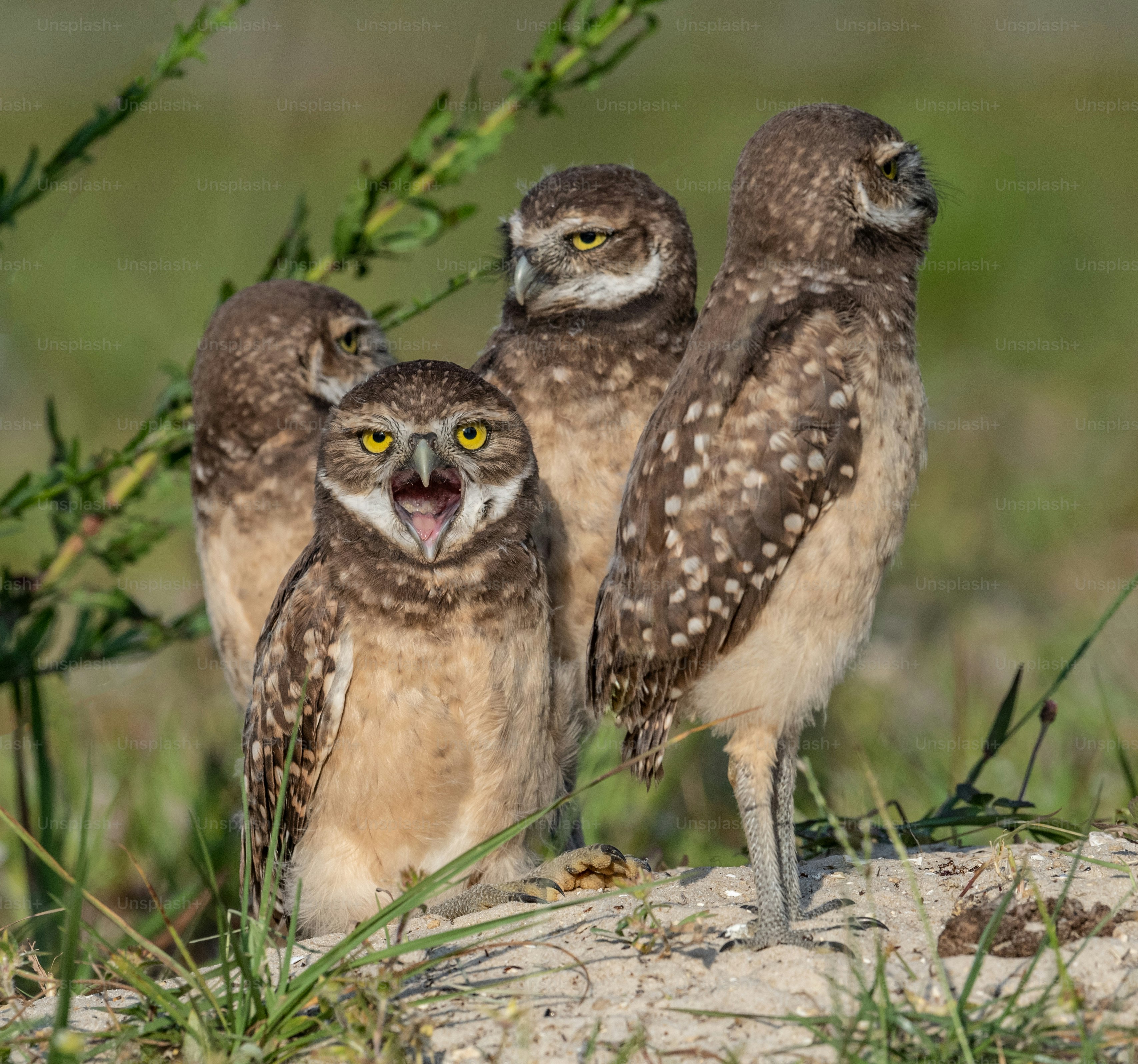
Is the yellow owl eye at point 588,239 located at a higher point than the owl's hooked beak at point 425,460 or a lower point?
higher

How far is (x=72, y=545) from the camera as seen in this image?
4.60 m

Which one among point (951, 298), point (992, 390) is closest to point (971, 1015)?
point (992, 390)

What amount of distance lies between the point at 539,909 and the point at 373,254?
2726 millimetres

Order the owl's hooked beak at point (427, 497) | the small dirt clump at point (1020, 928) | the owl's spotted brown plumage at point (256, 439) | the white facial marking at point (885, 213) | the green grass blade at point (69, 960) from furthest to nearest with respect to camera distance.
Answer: the owl's spotted brown plumage at point (256, 439) < the owl's hooked beak at point (427, 497) < the white facial marking at point (885, 213) < the small dirt clump at point (1020, 928) < the green grass blade at point (69, 960)

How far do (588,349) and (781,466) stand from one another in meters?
1.05

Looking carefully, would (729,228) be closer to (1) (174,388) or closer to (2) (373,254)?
(2) (373,254)

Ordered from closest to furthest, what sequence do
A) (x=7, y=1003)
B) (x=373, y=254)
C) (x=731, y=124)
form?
1. (x=7, y=1003)
2. (x=373, y=254)
3. (x=731, y=124)

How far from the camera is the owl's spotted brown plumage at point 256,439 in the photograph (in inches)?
181

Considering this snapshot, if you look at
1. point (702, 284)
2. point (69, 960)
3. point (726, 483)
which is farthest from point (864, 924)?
point (702, 284)

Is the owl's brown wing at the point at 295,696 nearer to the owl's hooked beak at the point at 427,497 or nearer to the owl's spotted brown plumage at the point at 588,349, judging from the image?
the owl's hooked beak at the point at 427,497

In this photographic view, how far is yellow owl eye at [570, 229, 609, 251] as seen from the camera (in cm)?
399

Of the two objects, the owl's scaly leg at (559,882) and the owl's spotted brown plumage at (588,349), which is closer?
the owl's scaly leg at (559,882)

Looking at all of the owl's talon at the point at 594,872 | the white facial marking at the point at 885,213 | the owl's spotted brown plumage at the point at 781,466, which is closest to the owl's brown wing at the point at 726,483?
the owl's spotted brown plumage at the point at 781,466

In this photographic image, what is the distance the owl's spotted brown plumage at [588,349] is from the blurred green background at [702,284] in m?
0.46
